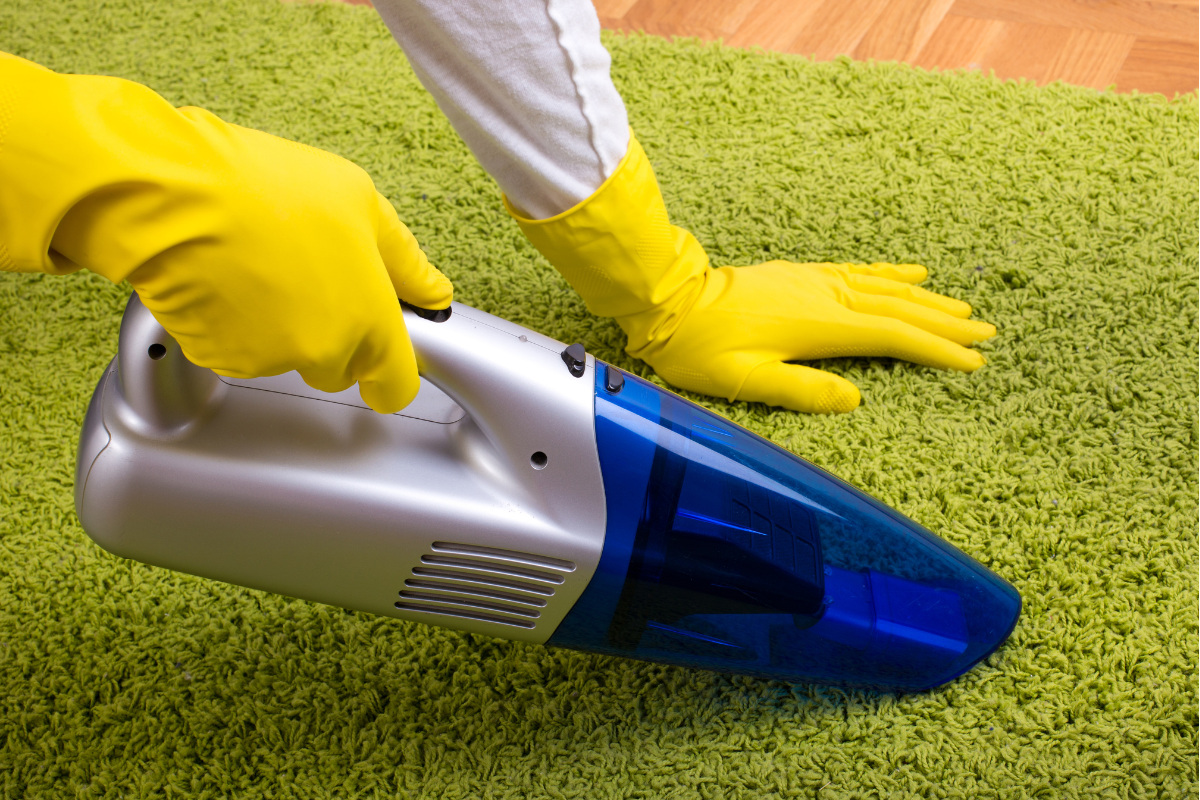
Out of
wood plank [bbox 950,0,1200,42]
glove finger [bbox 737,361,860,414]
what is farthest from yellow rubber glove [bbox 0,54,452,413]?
wood plank [bbox 950,0,1200,42]

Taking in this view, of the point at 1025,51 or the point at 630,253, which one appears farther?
the point at 1025,51

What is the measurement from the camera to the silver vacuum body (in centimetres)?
62

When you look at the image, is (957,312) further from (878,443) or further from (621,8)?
(621,8)

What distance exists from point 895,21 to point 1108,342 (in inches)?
27.8

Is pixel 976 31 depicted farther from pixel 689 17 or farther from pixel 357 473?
pixel 357 473

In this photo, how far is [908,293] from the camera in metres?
1.07

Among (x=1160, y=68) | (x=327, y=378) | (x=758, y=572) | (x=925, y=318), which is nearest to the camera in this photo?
(x=327, y=378)

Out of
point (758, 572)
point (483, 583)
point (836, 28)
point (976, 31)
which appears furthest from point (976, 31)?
point (483, 583)

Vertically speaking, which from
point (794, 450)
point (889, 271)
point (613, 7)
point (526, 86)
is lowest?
point (794, 450)

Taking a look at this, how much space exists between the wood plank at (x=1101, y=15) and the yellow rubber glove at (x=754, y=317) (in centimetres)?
69

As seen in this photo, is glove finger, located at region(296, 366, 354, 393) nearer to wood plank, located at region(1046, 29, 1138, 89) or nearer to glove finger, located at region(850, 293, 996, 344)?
glove finger, located at region(850, 293, 996, 344)

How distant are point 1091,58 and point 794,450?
90 centimetres

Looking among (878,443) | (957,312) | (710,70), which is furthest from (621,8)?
(878,443)

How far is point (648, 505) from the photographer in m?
0.67
